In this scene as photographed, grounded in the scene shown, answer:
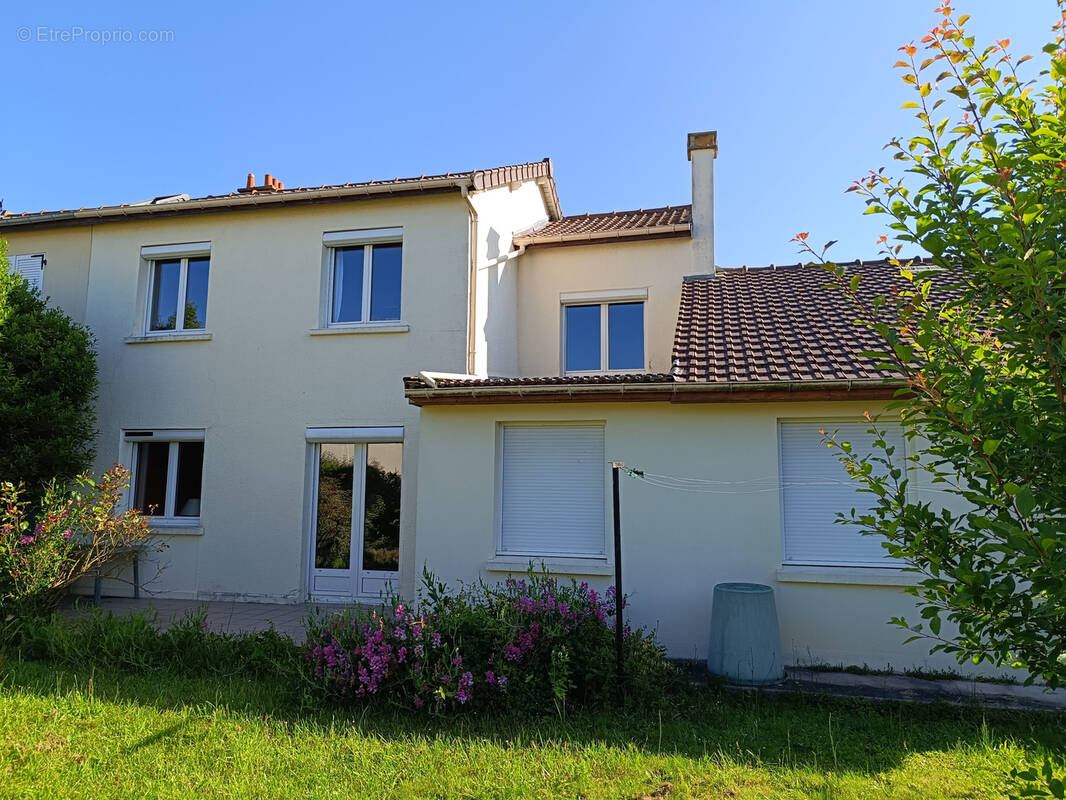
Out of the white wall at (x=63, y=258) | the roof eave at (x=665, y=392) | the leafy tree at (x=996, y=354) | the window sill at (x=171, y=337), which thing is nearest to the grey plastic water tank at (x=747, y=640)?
the roof eave at (x=665, y=392)

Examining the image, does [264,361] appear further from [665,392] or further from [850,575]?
[850,575]

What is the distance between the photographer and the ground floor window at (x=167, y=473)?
36.1ft

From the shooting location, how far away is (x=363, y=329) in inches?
417

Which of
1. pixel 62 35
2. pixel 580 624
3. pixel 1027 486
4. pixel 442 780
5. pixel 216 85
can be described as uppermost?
pixel 62 35

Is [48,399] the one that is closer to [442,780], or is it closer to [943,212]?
[442,780]

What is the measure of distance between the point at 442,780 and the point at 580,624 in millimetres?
2161

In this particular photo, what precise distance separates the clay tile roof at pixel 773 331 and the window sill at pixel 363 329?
4.30 metres

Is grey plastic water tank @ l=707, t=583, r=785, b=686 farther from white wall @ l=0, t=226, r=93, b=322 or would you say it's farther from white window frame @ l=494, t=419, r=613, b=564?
white wall @ l=0, t=226, r=93, b=322

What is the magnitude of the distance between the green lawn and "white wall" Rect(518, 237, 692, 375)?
7.67m

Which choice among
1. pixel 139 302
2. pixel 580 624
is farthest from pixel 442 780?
pixel 139 302

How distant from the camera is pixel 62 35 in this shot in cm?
1127

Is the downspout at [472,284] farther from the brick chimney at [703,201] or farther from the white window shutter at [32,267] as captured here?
the white window shutter at [32,267]

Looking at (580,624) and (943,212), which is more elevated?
(943,212)

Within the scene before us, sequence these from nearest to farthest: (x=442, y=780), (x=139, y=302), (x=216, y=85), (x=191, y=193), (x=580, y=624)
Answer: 1. (x=442, y=780)
2. (x=580, y=624)
3. (x=216, y=85)
4. (x=139, y=302)
5. (x=191, y=193)
